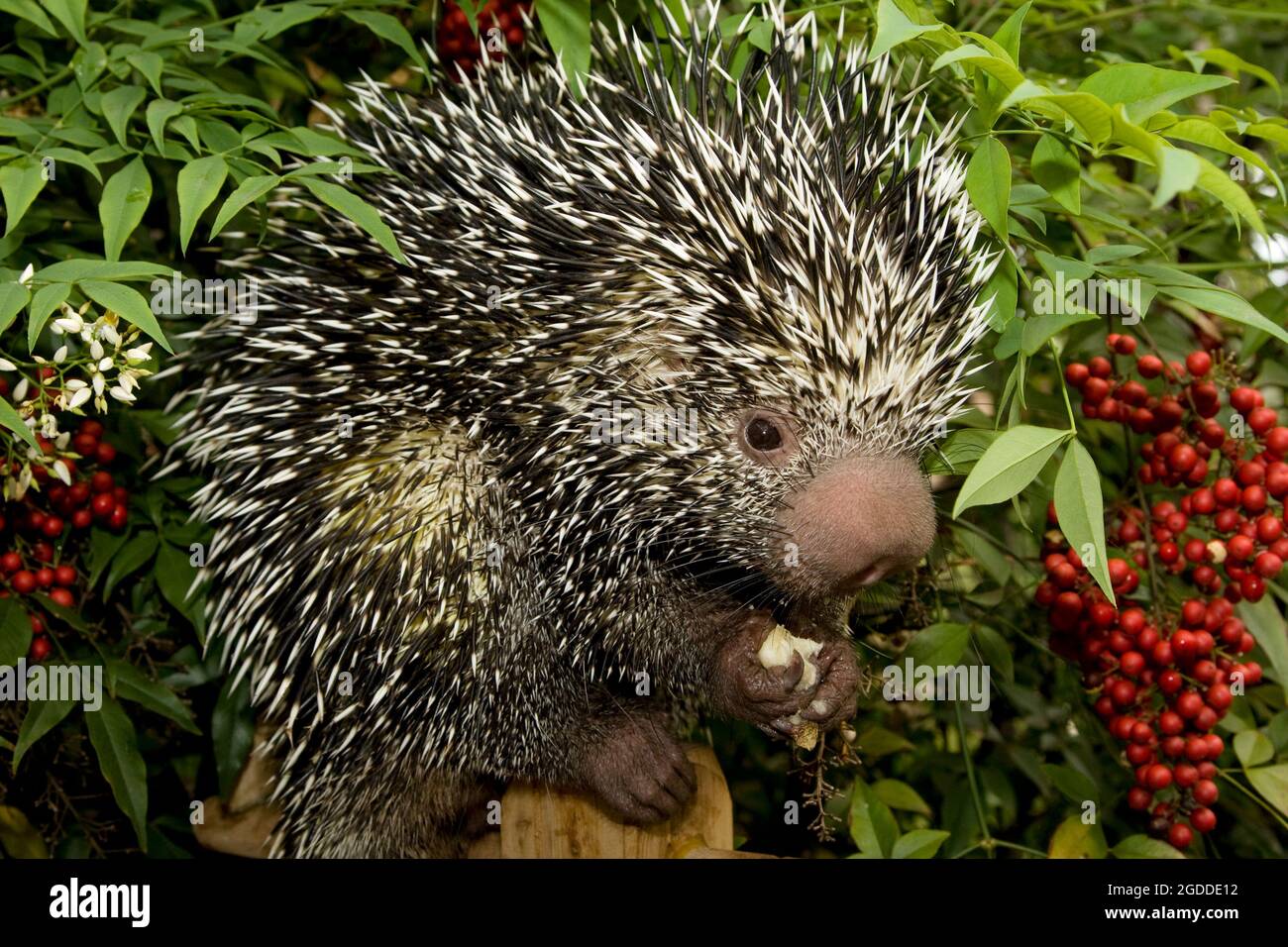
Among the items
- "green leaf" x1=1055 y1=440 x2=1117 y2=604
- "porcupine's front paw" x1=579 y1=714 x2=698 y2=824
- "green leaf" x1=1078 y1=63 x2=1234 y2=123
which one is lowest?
"porcupine's front paw" x1=579 y1=714 x2=698 y2=824

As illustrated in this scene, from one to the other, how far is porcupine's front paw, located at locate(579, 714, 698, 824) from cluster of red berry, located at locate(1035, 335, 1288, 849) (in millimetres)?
1031

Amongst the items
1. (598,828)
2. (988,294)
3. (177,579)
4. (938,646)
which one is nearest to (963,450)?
(988,294)

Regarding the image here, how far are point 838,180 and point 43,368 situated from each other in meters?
1.74

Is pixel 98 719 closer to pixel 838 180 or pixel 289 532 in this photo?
pixel 289 532

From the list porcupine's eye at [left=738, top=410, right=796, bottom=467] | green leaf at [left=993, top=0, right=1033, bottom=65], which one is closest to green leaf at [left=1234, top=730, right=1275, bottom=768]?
porcupine's eye at [left=738, top=410, right=796, bottom=467]

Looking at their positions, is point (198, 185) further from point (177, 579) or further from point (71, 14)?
point (177, 579)

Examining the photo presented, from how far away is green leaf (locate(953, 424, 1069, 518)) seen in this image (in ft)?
6.70

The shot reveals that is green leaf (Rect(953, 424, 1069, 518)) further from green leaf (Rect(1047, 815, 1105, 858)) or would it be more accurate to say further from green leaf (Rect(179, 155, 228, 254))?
green leaf (Rect(179, 155, 228, 254))

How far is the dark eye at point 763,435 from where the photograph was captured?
97.2 inches

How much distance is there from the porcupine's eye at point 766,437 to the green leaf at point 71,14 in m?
1.70

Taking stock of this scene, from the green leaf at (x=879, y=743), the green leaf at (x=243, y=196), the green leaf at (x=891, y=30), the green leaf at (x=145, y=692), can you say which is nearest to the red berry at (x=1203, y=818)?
the green leaf at (x=879, y=743)

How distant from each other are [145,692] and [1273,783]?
9.35ft

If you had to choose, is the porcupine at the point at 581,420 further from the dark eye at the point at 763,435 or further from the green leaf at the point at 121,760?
the green leaf at the point at 121,760

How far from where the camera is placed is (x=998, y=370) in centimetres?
333
